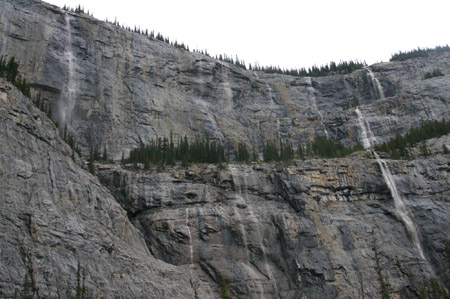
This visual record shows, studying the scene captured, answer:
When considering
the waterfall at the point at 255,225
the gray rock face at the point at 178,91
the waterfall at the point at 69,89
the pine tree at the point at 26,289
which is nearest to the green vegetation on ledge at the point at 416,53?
the gray rock face at the point at 178,91

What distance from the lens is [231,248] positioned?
175 feet

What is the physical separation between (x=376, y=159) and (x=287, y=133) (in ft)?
65.6

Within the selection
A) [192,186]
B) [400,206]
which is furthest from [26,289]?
[400,206]

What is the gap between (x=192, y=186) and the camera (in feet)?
189

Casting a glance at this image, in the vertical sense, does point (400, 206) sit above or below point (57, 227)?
above

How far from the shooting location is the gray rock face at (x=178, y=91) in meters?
66.4

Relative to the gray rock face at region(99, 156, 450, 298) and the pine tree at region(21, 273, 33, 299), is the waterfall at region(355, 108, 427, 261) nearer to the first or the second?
the gray rock face at region(99, 156, 450, 298)

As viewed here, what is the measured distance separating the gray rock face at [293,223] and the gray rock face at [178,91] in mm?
14142

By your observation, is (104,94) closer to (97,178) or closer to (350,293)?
(97,178)

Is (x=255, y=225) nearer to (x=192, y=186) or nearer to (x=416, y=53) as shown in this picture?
(x=192, y=186)

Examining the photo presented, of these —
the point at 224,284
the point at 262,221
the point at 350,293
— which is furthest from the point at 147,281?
the point at 350,293

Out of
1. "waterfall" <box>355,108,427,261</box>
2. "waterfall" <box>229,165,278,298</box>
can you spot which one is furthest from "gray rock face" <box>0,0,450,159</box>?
"waterfall" <box>229,165,278,298</box>

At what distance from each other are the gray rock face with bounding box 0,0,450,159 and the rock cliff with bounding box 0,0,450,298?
0.23 meters

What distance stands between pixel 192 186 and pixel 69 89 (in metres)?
24.2
